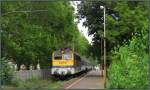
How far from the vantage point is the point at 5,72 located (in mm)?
38094

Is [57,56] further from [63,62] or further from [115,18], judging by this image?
[115,18]

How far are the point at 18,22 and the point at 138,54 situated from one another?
31.0 meters

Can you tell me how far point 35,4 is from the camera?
54031 millimetres

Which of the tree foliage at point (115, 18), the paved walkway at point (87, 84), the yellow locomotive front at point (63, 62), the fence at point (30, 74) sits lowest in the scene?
the paved walkway at point (87, 84)

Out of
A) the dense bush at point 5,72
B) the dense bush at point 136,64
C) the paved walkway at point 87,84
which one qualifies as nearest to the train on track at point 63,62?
the paved walkway at point 87,84

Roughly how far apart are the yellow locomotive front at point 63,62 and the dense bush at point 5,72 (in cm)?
1335

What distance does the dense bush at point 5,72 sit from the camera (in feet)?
123

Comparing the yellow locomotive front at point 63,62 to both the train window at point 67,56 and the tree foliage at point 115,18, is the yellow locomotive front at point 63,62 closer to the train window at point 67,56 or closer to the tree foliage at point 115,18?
the train window at point 67,56

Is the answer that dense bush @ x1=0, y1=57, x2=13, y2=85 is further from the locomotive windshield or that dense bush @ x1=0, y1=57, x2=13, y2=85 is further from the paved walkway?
the locomotive windshield

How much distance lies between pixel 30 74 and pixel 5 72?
12.4 metres

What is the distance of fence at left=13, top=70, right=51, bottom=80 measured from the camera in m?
43.2

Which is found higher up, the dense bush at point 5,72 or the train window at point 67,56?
the train window at point 67,56

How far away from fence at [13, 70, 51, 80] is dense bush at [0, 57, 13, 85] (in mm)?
1351

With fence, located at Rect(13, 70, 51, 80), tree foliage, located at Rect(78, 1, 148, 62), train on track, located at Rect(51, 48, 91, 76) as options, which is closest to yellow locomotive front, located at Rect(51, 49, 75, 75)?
train on track, located at Rect(51, 48, 91, 76)
